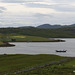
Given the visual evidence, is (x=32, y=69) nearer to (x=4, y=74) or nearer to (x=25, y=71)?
(x=25, y=71)

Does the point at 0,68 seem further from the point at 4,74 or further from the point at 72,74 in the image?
the point at 72,74

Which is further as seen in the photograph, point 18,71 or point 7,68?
A: point 7,68

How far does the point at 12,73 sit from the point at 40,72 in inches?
353

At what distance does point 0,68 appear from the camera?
82.5 metres

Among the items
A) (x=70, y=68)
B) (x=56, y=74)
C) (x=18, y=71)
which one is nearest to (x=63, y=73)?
(x=56, y=74)

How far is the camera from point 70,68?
8012 centimetres

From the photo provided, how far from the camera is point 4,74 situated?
70.5 metres

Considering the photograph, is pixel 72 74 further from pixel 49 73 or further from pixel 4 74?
pixel 4 74

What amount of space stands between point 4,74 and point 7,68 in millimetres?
11643

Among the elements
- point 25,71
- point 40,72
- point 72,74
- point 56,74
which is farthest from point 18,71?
point 72,74

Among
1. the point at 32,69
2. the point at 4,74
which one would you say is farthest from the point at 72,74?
the point at 4,74

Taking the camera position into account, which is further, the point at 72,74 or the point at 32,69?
the point at 32,69

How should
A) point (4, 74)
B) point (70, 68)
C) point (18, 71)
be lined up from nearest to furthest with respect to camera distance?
1. point (4, 74)
2. point (18, 71)
3. point (70, 68)

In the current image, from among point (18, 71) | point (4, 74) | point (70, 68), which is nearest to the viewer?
point (4, 74)
